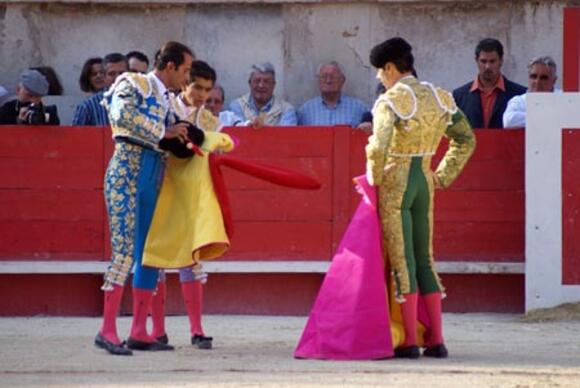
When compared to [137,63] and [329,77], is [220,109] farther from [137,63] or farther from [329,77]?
[329,77]

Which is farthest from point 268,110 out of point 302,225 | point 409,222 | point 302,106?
point 409,222

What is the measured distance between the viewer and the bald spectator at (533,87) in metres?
10.3

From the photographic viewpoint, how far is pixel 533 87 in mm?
10305

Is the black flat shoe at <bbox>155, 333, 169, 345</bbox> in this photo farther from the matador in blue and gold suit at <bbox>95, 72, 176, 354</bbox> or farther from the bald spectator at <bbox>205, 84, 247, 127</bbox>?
the bald spectator at <bbox>205, 84, 247, 127</bbox>

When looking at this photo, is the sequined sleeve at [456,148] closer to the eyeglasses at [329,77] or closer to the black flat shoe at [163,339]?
the black flat shoe at [163,339]

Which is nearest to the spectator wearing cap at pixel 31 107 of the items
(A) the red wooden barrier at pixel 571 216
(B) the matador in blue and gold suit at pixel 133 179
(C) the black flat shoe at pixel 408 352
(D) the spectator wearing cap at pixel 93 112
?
(D) the spectator wearing cap at pixel 93 112

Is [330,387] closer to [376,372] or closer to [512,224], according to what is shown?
[376,372]

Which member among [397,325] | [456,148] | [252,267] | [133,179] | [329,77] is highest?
[329,77]

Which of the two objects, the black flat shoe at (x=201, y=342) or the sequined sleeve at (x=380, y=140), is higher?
the sequined sleeve at (x=380, y=140)

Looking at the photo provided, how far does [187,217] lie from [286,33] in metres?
4.74

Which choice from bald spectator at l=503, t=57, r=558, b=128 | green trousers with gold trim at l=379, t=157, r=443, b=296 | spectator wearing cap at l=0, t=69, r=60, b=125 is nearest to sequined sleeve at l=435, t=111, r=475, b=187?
green trousers with gold trim at l=379, t=157, r=443, b=296

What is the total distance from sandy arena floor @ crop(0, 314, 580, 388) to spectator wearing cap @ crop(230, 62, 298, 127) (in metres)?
1.80

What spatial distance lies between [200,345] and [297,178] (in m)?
0.87

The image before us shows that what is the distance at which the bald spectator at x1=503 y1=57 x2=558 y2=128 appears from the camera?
33.7 feet
